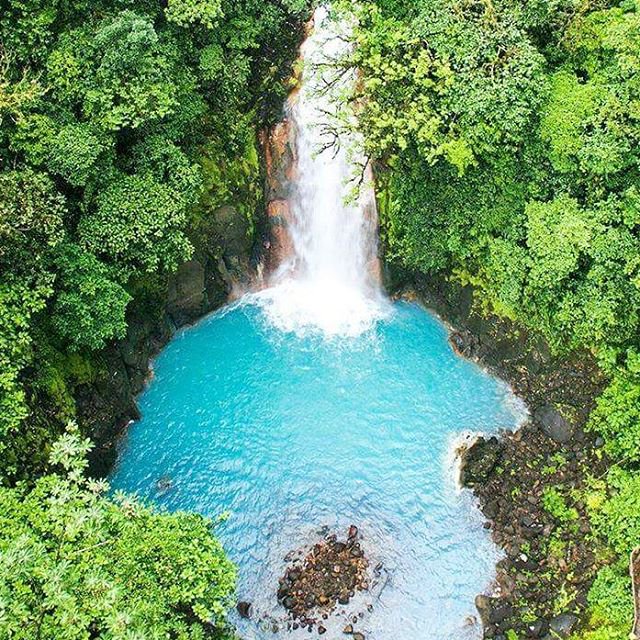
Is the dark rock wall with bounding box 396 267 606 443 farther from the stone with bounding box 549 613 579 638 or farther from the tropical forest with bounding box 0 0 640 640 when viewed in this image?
the stone with bounding box 549 613 579 638

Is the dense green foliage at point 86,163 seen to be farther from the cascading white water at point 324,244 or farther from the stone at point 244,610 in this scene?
the stone at point 244,610

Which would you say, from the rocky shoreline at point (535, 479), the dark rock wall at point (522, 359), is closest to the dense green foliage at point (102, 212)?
the rocky shoreline at point (535, 479)

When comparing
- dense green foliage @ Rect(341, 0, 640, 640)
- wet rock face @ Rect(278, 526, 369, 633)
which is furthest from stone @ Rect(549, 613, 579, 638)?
wet rock face @ Rect(278, 526, 369, 633)

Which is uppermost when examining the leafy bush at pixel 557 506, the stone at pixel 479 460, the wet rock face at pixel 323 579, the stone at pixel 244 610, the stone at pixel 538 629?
the stone at pixel 244 610

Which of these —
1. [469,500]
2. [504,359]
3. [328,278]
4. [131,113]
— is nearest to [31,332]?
[131,113]

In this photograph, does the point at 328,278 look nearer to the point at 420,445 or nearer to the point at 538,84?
the point at 420,445

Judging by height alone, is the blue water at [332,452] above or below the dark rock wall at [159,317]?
below

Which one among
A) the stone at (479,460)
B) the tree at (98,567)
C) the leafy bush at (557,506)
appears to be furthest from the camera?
the stone at (479,460)
